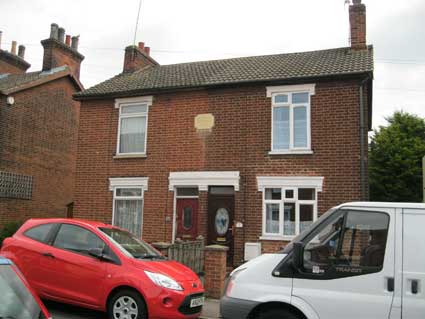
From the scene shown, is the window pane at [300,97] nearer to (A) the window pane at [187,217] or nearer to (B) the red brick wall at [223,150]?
(B) the red brick wall at [223,150]

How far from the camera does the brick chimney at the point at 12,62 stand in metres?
24.4

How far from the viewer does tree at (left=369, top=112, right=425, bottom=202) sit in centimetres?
2758

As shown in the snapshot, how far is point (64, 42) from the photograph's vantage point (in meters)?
22.5

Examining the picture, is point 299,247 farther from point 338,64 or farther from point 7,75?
point 7,75

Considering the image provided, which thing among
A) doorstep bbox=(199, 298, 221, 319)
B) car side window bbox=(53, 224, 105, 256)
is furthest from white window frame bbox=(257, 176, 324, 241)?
car side window bbox=(53, 224, 105, 256)

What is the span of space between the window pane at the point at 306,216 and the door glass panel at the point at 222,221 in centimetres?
228

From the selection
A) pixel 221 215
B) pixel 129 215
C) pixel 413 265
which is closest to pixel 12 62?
pixel 129 215

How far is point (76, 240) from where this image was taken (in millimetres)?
7457

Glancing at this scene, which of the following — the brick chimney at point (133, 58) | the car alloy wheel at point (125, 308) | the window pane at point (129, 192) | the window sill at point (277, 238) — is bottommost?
the car alloy wheel at point (125, 308)

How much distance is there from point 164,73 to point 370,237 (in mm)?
13140

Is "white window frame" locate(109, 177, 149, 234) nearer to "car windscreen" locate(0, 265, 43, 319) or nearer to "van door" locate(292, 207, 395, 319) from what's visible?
"van door" locate(292, 207, 395, 319)

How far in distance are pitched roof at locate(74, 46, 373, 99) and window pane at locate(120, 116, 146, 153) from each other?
988 mm

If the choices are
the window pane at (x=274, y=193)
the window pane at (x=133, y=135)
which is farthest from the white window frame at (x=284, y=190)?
the window pane at (x=133, y=135)

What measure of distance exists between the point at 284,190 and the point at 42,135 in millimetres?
11914
